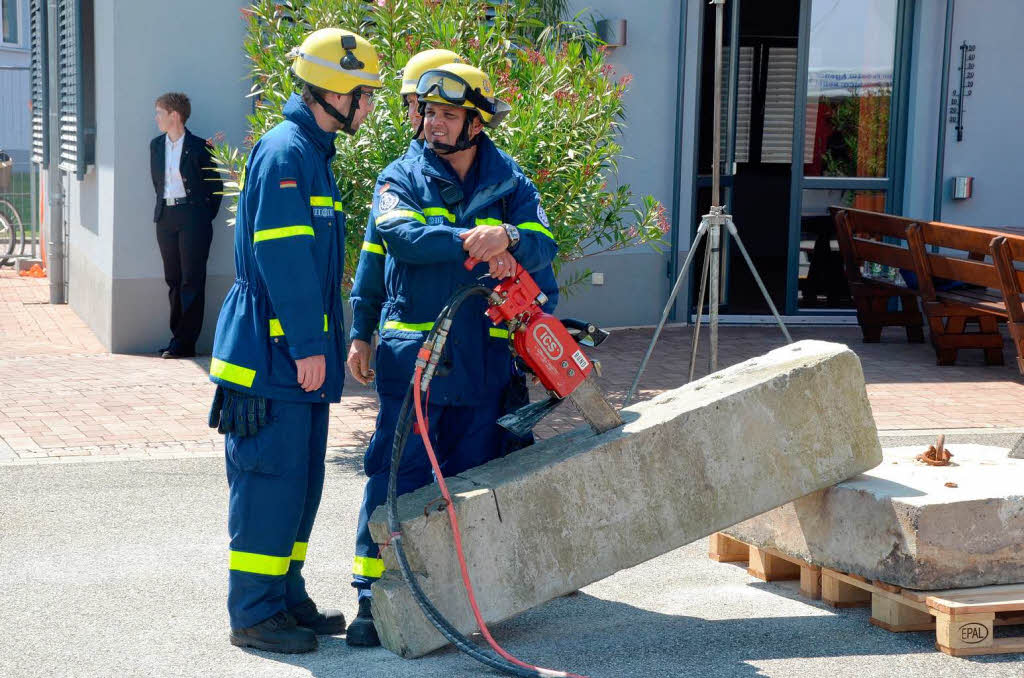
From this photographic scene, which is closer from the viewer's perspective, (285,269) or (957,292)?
(285,269)

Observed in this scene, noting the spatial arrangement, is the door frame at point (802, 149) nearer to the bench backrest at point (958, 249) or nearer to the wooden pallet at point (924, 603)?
the bench backrest at point (958, 249)

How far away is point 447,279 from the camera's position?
464 cm

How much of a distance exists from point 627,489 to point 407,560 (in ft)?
2.62

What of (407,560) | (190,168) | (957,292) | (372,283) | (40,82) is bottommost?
(407,560)

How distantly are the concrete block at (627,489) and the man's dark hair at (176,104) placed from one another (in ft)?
19.0

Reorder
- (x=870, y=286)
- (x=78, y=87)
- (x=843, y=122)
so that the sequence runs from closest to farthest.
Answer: (x=78, y=87) → (x=870, y=286) → (x=843, y=122)

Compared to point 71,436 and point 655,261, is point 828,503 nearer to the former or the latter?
point 71,436

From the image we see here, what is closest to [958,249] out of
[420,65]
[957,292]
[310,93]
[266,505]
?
[957,292]

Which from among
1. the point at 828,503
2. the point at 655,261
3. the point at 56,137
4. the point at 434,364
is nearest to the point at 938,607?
the point at 828,503

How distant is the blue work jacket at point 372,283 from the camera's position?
480 centimetres

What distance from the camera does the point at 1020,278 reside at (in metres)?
9.31

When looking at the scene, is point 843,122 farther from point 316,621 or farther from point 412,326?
point 316,621

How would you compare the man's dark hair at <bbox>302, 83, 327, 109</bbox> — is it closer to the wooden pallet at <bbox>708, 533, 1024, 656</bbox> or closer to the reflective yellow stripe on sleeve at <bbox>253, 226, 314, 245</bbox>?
the reflective yellow stripe on sleeve at <bbox>253, 226, 314, 245</bbox>

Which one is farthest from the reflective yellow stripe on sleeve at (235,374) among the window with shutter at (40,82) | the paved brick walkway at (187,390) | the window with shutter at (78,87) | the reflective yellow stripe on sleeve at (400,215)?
the window with shutter at (40,82)
